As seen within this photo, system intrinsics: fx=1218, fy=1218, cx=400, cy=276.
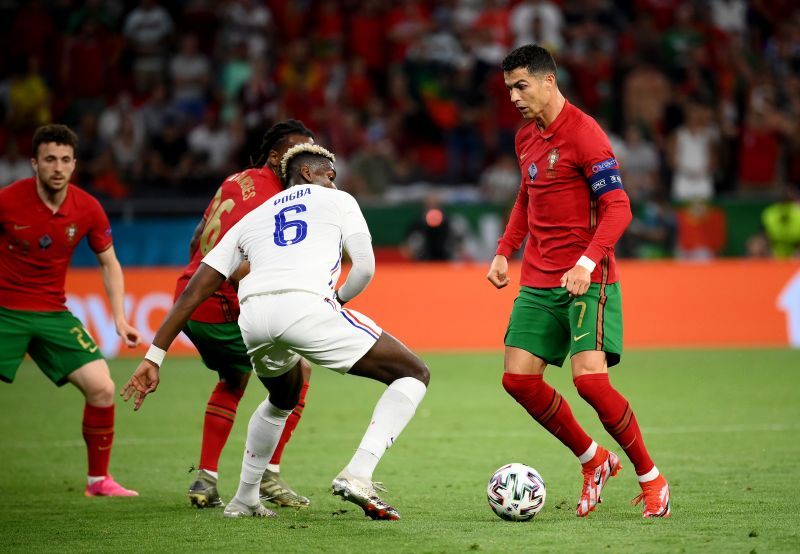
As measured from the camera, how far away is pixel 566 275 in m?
6.29

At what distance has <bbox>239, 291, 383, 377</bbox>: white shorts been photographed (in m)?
6.00

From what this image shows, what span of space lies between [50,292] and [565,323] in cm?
344

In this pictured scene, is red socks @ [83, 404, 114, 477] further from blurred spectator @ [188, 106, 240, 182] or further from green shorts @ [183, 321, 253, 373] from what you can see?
blurred spectator @ [188, 106, 240, 182]

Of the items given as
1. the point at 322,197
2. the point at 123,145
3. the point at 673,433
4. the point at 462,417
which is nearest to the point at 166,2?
the point at 123,145

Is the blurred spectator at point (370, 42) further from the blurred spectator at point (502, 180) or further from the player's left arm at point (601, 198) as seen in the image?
the player's left arm at point (601, 198)

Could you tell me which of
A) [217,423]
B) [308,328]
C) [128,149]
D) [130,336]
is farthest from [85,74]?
[308,328]

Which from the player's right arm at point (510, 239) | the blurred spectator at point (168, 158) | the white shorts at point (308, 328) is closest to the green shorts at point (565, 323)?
the player's right arm at point (510, 239)

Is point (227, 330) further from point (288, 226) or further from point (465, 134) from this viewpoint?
point (465, 134)

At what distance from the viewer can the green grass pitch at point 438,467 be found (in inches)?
233

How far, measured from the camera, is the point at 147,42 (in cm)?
2048

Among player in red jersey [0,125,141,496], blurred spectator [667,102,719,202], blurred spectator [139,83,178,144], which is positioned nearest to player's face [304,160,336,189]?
player in red jersey [0,125,141,496]

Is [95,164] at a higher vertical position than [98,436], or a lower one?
higher

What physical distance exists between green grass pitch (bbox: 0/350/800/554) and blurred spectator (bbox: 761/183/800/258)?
3680 mm

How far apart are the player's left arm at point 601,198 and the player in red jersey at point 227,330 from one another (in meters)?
1.74
